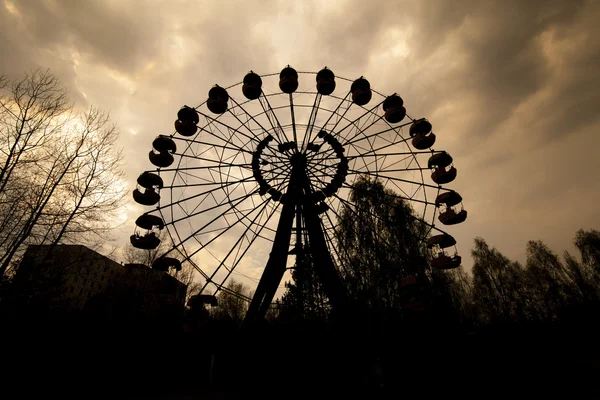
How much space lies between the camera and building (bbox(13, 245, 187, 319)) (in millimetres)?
11328

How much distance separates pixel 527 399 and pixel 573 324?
5.08 m

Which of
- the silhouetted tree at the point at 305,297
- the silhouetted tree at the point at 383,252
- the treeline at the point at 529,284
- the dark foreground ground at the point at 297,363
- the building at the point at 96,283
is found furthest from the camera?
the treeline at the point at 529,284

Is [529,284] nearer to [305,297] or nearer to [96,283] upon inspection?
[305,297]

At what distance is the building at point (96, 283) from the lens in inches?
446

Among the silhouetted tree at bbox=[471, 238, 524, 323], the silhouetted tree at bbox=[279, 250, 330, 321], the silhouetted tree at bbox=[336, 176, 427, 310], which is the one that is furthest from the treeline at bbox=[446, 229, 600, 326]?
the silhouetted tree at bbox=[279, 250, 330, 321]

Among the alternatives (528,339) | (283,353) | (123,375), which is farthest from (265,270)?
(528,339)

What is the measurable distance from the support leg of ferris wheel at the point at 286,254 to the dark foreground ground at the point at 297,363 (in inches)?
40.6

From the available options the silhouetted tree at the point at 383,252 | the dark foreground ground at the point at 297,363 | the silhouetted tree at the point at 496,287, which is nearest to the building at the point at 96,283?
the dark foreground ground at the point at 297,363

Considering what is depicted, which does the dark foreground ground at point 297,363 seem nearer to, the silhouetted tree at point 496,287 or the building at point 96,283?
the building at point 96,283

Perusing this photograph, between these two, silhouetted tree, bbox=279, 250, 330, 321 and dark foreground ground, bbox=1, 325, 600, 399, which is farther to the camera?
silhouetted tree, bbox=279, 250, 330, 321

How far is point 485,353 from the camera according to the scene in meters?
8.19

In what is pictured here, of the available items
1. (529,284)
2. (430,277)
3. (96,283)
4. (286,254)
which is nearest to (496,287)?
(529,284)

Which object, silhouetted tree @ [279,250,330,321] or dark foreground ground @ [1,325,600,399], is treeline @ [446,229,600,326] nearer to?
silhouetted tree @ [279,250,330,321]

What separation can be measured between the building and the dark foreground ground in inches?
112
